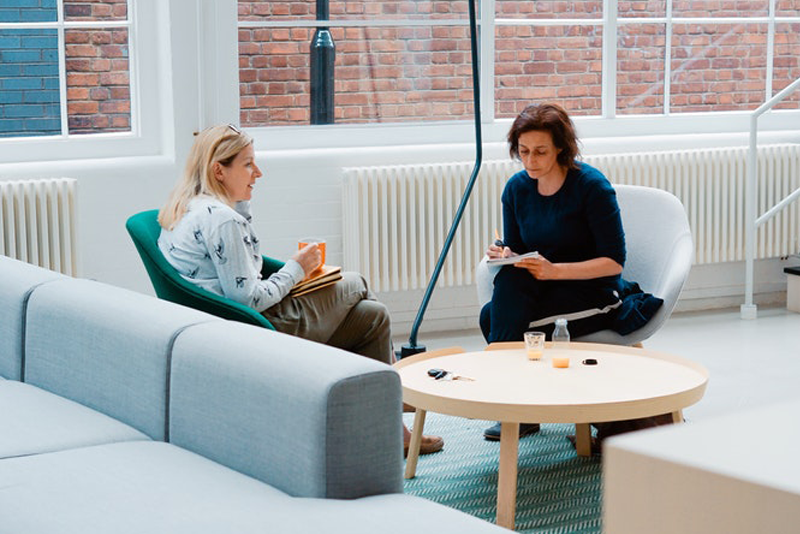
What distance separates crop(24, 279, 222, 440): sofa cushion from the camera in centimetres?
254

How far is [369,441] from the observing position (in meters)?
2.14

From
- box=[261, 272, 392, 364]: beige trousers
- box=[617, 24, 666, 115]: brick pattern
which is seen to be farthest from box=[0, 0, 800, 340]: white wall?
box=[261, 272, 392, 364]: beige trousers

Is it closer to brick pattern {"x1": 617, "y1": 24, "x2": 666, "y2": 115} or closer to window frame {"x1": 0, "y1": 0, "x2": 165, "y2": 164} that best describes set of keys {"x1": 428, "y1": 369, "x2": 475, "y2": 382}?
window frame {"x1": 0, "y1": 0, "x2": 165, "y2": 164}

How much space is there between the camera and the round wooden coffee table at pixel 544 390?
3092 mm

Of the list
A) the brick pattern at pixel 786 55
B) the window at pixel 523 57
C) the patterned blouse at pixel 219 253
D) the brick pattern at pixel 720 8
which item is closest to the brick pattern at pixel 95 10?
the window at pixel 523 57

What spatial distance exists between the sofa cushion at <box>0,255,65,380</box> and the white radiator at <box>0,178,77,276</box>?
1753 mm

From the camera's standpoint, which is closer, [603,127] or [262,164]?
[262,164]

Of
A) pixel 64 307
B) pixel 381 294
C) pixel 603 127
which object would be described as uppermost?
pixel 603 127

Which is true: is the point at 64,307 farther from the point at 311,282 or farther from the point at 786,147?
the point at 786,147

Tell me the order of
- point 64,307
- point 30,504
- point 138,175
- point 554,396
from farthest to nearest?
point 138,175 → point 554,396 → point 64,307 → point 30,504

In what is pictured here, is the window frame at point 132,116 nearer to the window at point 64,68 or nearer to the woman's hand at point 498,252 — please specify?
the window at point 64,68

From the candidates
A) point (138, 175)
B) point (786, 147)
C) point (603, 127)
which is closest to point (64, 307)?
point (138, 175)

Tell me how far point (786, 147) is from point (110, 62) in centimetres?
351

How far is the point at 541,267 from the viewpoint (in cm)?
399
